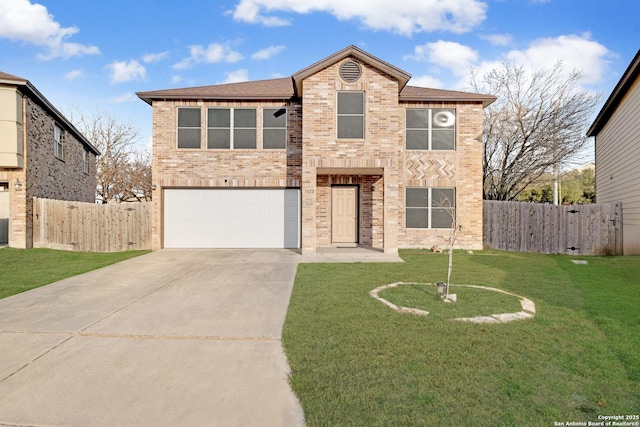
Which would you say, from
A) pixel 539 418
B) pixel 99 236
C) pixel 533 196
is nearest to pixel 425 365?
pixel 539 418

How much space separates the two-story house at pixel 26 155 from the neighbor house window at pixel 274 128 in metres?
8.38

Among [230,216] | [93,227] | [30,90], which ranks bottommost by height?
[93,227]

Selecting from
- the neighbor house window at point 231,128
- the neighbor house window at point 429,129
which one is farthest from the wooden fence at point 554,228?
the neighbor house window at point 231,128

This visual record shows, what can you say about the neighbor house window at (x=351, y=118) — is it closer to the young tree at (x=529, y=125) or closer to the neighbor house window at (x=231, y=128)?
the neighbor house window at (x=231, y=128)

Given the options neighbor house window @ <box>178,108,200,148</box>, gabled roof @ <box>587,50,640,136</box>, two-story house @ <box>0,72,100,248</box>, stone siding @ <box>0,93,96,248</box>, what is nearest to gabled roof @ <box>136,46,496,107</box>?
neighbor house window @ <box>178,108,200,148</box>

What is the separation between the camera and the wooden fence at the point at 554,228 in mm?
12461

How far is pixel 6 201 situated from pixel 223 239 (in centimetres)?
1038

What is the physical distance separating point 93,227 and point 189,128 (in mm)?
5025

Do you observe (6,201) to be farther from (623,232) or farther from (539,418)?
(623,232)

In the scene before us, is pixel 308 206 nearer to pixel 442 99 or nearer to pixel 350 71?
pixel 350 71

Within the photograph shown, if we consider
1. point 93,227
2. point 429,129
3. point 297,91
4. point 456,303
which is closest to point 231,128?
point 297,91

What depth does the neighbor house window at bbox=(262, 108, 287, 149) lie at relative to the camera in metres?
12.5

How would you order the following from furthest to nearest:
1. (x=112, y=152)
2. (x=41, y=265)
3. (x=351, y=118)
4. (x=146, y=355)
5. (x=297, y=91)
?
(x=112, y=152) → (x=297, y=91) → (x=351, y=118) → (x=41, y=265) → (x=146, y=355)

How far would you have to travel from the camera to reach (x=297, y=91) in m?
12.0
